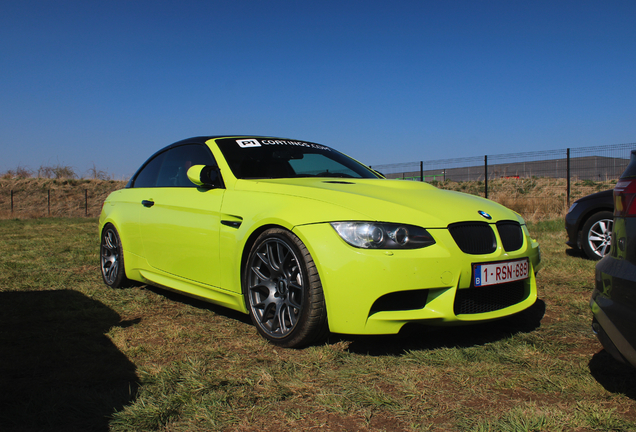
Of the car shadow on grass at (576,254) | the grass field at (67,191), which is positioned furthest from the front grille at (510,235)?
the grass field at (67,191)

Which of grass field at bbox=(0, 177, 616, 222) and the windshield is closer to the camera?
the windshield

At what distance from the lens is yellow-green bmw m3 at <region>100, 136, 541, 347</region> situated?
263cm

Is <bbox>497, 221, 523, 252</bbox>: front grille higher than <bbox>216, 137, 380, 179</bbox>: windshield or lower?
lower

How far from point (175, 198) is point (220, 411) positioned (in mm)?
2198

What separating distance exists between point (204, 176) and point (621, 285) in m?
2.74

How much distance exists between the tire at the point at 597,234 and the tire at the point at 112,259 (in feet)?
18.6

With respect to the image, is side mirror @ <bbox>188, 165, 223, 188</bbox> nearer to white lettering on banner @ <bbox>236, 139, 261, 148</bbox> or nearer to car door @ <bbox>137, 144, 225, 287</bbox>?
car door @ <bbox>137, 144, 225, 287</bbox>

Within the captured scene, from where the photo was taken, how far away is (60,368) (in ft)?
8.79

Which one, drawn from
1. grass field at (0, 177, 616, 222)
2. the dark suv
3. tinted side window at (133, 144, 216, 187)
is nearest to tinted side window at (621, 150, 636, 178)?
the dark suv

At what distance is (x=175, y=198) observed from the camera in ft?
12.9

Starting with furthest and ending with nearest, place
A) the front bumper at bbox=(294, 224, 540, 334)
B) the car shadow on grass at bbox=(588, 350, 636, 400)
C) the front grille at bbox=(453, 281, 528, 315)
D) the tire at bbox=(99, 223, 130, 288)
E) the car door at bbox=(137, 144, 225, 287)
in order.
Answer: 1. the tire at bbox=(99, 223, 130, 288)
2. the car door at bbox=(137, 144, 225, 287)
3. the front grille at bbox=(453, 281, 528, 315)
4. the front bumper at bbox=(294, 224, 540, 334)
5. the car shadow on grass at bbox=(588, 350, 636, 400)

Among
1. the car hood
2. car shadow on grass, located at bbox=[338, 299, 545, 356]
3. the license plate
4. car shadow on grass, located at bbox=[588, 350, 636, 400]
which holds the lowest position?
car shadow on grass, located at bbox=[338, 299, 545, 356]

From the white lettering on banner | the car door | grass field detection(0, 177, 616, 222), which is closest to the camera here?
the car door

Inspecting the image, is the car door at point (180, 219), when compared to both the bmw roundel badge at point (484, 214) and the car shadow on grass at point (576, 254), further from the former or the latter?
the car shadow on grass at point (576, 254)
